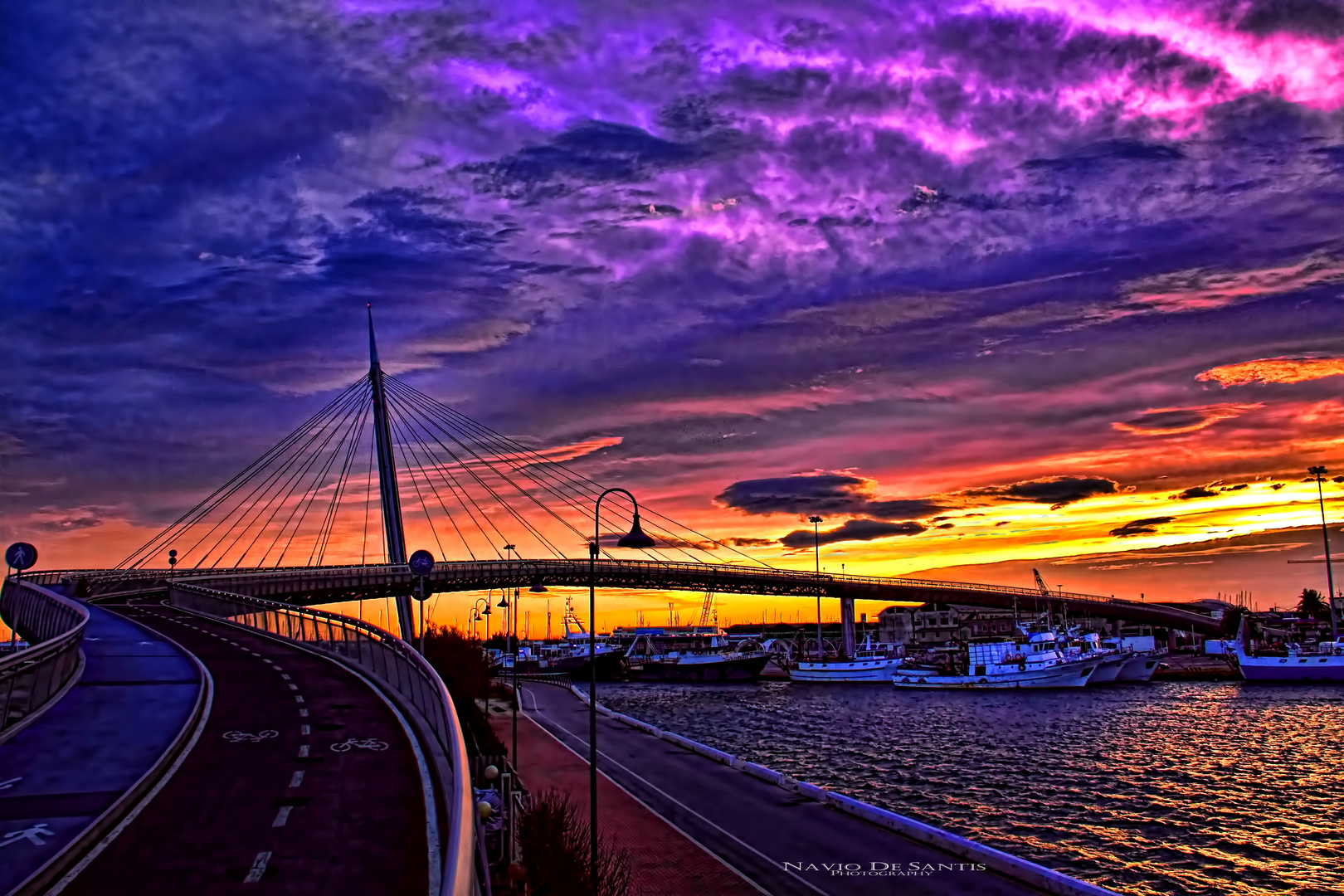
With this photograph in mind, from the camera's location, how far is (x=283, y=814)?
653 inches

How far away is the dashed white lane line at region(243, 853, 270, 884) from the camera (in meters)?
13.5

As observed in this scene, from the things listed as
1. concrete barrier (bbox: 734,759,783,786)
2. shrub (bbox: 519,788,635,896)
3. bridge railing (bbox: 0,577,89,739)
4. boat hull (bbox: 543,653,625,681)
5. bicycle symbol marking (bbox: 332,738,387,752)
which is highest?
bridge railing (bbox: 0,577,89,739)

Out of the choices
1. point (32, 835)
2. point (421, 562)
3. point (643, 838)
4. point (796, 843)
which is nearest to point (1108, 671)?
point (796, 843)

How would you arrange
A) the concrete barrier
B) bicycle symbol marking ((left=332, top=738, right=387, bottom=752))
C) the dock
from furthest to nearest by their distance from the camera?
the concrete barrier < the dock < bicycle symbol marking ((left=332, top=738, right=387, bottom=752))

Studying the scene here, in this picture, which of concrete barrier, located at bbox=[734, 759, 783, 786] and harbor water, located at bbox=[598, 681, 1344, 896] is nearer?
harbor water, located at bbox=[598, 681, 1344, 896]

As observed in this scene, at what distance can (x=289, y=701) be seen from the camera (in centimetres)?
2755

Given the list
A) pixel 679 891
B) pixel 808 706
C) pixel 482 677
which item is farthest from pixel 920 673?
pixel 679 891

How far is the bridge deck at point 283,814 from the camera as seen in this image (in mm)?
13516

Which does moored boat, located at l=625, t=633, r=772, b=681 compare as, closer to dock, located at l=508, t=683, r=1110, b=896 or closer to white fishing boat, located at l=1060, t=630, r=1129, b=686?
white fishing boat, located at l=1060, t=630, r=1129, b=686

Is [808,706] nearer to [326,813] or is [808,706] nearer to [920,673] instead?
[920,673]

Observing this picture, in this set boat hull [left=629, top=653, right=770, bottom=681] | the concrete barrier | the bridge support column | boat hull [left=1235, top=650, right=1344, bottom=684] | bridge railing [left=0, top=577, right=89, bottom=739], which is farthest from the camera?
the bridge support column

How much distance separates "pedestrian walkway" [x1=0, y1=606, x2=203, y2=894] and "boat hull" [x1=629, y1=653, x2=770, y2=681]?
11900cm

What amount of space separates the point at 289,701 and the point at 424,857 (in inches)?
597

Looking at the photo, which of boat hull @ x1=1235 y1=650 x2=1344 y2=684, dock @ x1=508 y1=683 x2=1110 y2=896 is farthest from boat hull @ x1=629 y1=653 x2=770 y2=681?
dock @ x1=508 y1=683 x2=1110 y2=896
